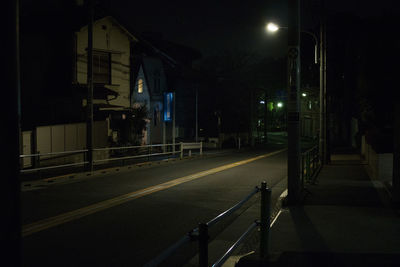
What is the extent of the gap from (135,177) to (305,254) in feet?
41.6

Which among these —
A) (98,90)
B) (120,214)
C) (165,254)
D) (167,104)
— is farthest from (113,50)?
(165,254)

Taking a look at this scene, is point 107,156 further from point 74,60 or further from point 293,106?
point 293,106

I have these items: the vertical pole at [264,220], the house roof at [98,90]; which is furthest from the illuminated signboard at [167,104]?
the vertical pole at [264,220]

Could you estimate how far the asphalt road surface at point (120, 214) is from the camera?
24.3ft

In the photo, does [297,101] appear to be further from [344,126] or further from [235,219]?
[344,126]

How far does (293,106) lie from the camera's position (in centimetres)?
1132

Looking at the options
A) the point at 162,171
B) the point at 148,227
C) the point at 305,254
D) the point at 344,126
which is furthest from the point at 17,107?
the point at 344,126

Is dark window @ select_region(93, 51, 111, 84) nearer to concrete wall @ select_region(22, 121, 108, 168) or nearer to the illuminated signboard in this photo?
concrete wall @ select_region(22, 121, 108, 168)


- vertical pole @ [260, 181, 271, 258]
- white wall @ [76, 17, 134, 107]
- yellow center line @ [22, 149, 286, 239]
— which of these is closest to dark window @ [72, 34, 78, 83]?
white wall @ [76, 17, 134, 107]

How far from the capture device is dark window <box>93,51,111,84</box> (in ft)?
98.3

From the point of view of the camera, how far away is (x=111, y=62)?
3112 centimetres

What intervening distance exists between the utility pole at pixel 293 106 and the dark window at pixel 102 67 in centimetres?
2073

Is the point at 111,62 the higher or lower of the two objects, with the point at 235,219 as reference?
higher

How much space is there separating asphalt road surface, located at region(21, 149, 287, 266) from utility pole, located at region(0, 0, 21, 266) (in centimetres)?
440
